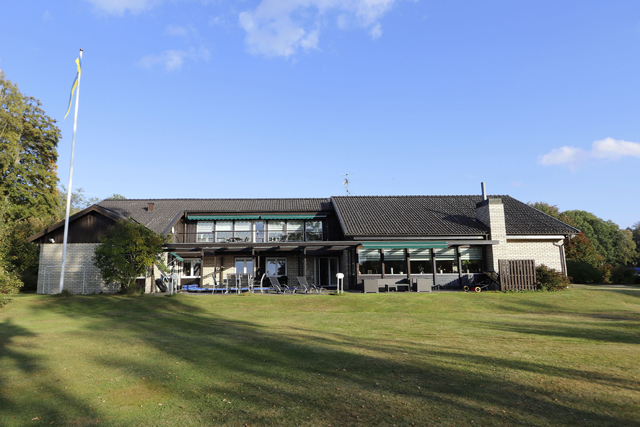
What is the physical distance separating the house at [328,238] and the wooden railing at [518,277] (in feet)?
8.52

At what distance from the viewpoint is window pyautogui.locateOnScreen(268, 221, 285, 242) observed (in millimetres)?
26828

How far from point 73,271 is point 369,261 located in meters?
16.3

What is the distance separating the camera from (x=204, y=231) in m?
26.7

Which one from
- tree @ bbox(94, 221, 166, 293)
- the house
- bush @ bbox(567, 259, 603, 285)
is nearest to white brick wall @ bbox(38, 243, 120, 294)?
the house

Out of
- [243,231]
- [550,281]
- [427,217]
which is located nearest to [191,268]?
[243,231]

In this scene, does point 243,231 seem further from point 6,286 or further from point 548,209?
point 548,209

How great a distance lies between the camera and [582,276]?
27547 mm

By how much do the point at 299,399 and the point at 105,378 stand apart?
308 cm

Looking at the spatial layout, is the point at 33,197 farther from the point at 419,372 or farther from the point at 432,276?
the point at 419,372

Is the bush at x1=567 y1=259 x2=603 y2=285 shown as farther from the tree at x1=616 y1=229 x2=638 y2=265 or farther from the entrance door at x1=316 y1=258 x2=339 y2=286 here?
the tree at x1=616 y1=229 x2=638 y2=265

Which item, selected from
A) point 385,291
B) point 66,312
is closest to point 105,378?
point 66,312

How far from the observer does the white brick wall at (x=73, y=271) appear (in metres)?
20.8

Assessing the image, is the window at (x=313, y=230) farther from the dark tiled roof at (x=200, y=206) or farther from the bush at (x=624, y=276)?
the bush at (x=624, y=276)

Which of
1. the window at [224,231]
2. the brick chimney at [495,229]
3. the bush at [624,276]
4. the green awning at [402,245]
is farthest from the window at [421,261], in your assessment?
the bush at [624,276]
